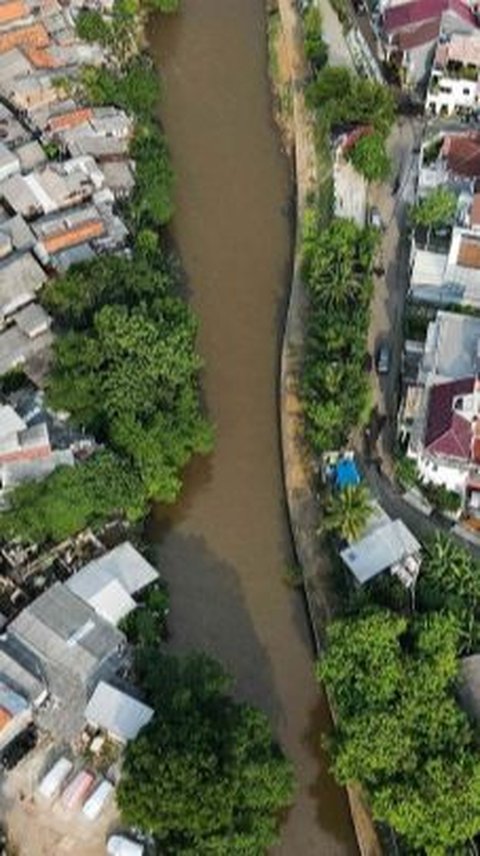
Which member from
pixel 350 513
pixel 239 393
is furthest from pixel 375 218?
pixel 350 513

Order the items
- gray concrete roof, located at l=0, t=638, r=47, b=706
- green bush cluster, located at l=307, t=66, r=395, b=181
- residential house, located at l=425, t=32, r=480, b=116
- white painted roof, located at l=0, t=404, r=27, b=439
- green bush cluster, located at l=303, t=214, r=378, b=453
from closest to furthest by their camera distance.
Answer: gray concrete roof, located at l=0, t=638, r=47, b=706, white painted roof, located at l=0, t=404, r=27, b=439, green bush cluster, located at l=303, t=214, r=378, b=453, green bush cluster, located at l=307, t=66, r=395, b=181, residential house, located at l=425, t=32, r=480, b=116

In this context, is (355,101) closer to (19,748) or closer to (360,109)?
(360,109)

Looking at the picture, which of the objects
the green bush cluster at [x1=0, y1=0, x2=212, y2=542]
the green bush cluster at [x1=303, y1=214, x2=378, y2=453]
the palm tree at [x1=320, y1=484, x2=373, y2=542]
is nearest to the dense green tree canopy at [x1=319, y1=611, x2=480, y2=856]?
the palm tree at [x1=320, y1=484, x2=373, y2=542]

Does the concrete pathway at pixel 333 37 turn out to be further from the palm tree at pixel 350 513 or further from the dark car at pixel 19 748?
the dark car at pixel 19 748

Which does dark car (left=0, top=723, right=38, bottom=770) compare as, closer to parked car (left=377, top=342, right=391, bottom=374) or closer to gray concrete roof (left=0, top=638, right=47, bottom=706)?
gray concrete roof (left=0, top=638, right=47, bottom=706)

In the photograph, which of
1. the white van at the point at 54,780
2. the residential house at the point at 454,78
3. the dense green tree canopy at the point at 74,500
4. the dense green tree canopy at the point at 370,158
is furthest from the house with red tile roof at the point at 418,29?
the white van at the point at 54,780
